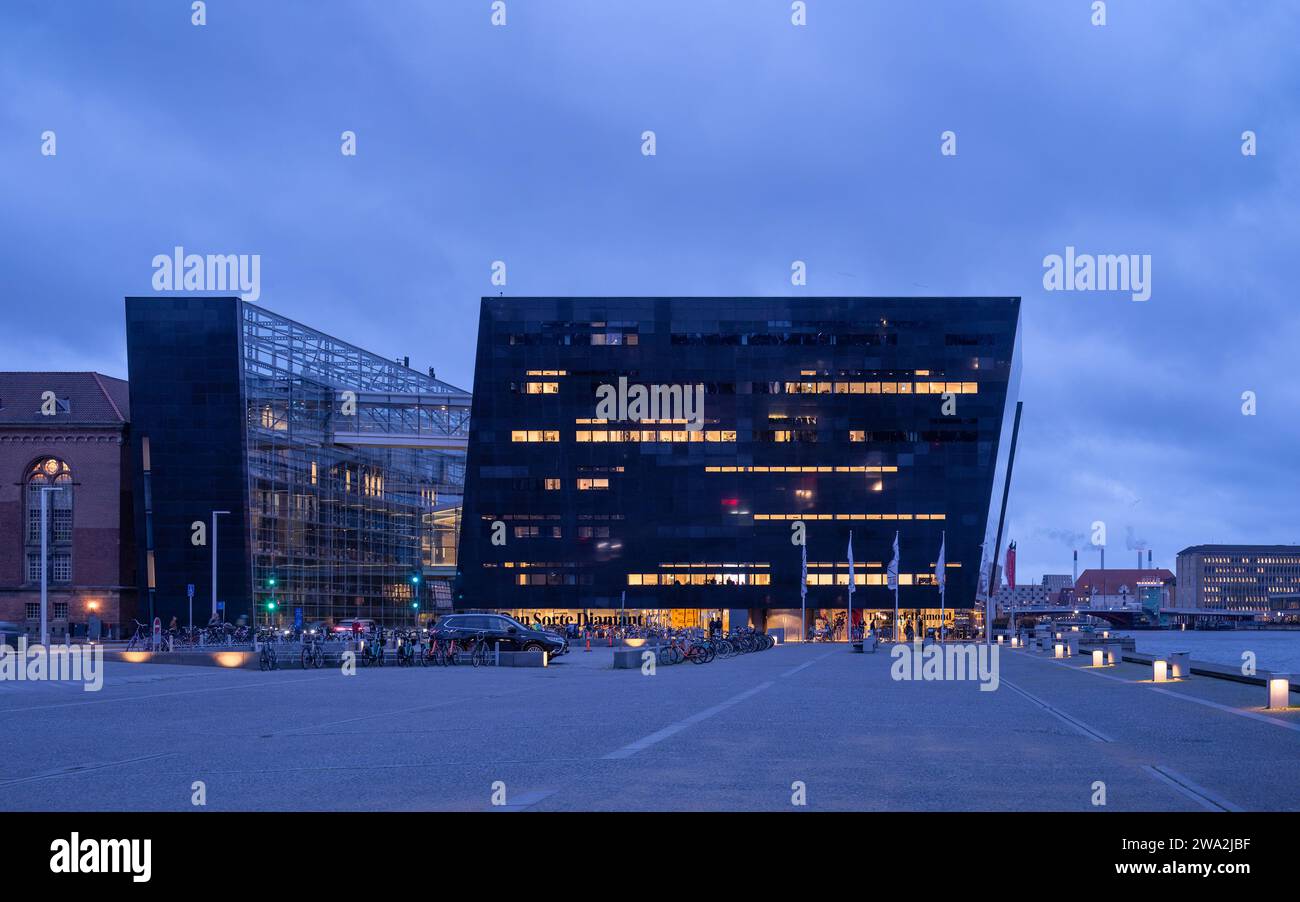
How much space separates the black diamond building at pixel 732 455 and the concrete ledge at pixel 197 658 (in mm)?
67628

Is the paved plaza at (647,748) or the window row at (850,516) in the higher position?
the window row at (850,516)

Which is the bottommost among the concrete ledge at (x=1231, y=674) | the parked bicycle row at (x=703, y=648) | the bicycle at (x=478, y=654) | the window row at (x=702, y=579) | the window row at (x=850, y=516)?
the window row at (x=702, y=579)

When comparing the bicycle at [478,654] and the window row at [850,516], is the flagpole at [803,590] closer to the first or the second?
the window row at [850,516]

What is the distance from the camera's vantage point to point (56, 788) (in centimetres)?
1268

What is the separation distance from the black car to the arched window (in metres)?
55.8

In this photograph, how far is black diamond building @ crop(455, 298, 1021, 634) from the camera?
116 meters

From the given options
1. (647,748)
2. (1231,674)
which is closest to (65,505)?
(1231,674)

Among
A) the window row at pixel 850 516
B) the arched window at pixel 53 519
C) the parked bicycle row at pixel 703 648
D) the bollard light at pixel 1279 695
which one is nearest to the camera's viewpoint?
the bollard light at pixel 1279 695

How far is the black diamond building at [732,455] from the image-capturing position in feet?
381

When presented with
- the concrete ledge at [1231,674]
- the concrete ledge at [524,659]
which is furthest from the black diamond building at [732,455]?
the concrete ledge at [1231,674]
